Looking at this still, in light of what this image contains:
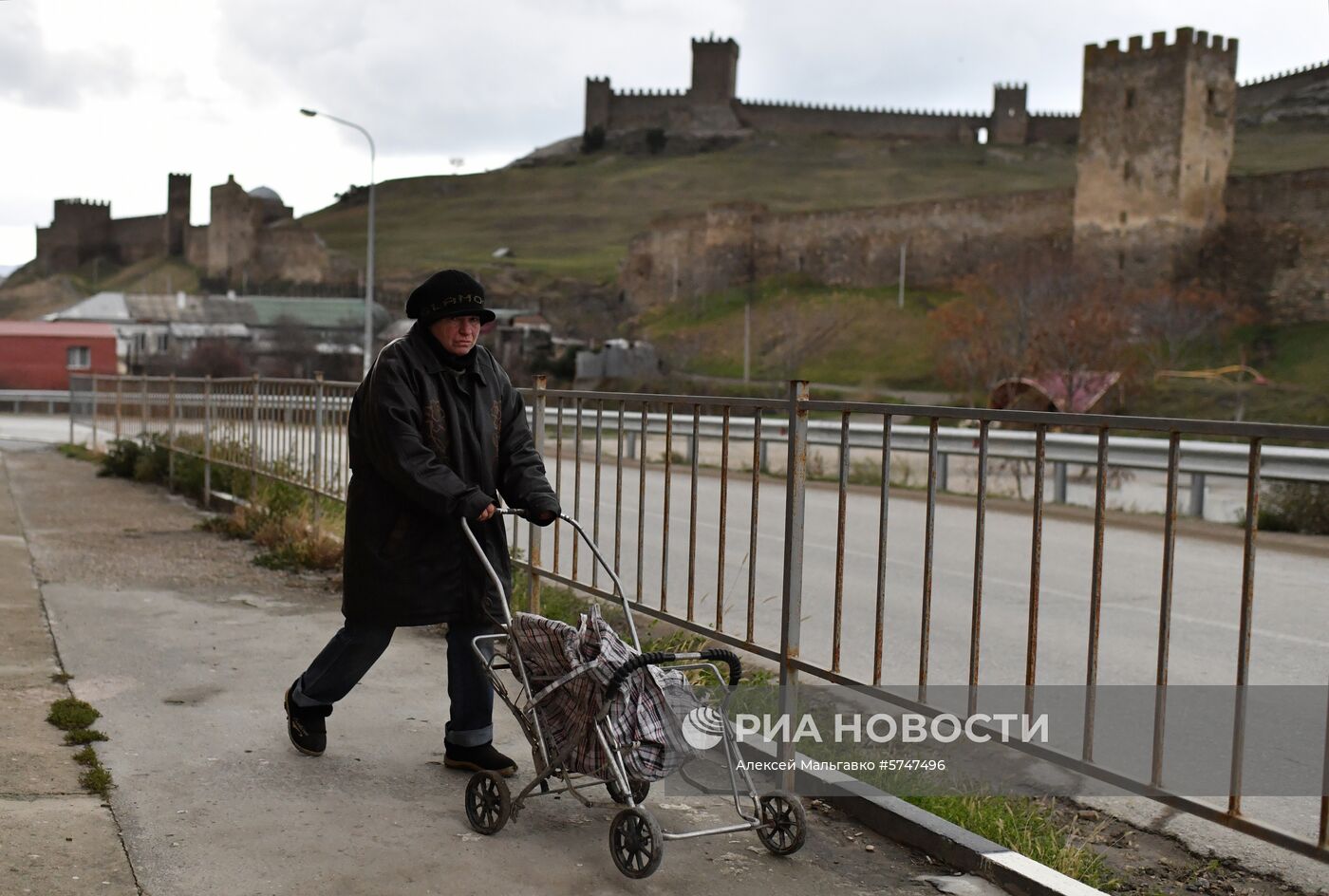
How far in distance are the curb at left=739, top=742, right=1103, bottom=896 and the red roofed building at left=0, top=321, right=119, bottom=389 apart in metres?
46.3

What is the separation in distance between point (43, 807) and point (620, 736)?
1818 mm

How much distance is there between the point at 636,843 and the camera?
4.05m

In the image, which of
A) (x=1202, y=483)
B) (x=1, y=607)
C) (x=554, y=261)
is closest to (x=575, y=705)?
(x=1, y=607)

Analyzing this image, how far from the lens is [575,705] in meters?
4.30

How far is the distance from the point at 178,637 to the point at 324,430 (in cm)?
302

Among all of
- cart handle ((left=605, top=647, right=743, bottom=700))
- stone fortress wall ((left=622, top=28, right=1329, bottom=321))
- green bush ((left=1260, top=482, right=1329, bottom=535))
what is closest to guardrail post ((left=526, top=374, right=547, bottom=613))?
cart handle ((left=605, top=647, right=743, bottom=700))

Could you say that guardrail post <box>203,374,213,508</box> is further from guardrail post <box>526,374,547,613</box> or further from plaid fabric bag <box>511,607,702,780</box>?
plaid fabric bag <box>511,607,702,780</box>

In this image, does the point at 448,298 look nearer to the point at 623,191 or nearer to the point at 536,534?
the point at 536,534

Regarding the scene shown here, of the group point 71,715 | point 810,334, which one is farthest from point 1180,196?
point 71,715

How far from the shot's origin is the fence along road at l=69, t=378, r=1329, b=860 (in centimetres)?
397

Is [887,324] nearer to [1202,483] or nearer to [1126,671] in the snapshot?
[1202,483]

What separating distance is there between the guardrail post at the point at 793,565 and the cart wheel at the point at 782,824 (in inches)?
16.8
